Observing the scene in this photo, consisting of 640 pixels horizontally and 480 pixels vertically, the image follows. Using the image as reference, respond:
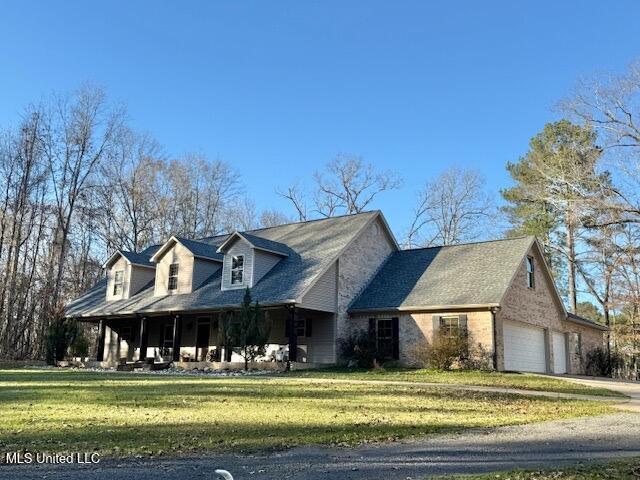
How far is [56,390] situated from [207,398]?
12.9ft

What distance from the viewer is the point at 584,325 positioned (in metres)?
28.7

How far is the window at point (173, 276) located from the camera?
27.3 m

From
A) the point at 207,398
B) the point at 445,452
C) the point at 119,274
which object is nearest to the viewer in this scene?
the point at 445,452

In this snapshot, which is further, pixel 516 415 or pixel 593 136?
pixel 593 136

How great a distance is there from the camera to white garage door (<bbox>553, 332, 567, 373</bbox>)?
26.0m

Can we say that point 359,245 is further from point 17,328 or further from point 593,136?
point 17,328

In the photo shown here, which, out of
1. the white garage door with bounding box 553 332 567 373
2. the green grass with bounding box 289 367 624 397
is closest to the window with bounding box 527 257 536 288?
the white garage door with bounding box 553 332 567 373

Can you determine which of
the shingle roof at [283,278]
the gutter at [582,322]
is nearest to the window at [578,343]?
the gutter at [582,322]

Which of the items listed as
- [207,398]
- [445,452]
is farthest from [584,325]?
[445,452]

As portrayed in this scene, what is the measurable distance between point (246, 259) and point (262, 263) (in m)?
0.69

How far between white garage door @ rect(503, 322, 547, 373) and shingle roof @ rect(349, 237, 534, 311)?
78.2 inches

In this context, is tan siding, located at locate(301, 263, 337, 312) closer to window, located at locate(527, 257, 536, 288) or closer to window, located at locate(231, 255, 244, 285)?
window, located at locate(231, 255, 244, 285)

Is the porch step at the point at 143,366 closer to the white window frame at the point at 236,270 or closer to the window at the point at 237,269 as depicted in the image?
the white window frame at the point at 236,270

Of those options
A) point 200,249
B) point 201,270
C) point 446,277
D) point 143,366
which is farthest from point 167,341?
point 446,277
